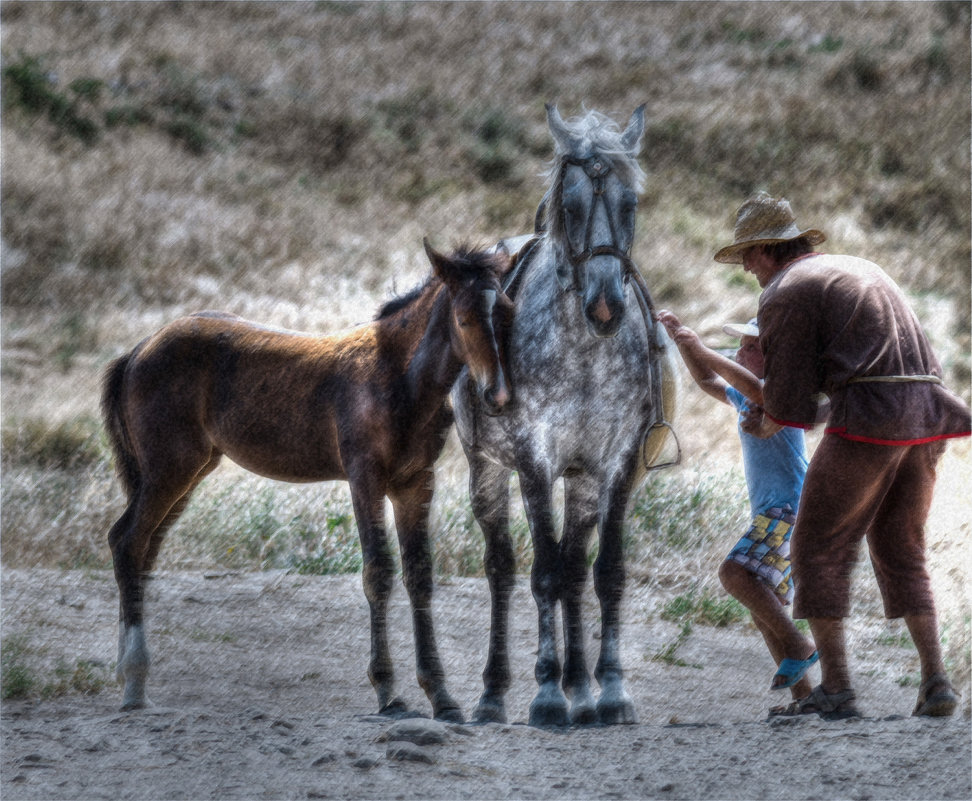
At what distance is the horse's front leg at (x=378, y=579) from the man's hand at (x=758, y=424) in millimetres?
1670

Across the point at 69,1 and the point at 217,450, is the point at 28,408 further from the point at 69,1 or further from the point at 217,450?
the point at 69,1

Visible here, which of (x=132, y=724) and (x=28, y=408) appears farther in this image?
(x=28, y=408)

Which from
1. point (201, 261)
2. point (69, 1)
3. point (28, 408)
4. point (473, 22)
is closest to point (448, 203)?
point (201, 261)

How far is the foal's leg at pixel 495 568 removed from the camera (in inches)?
211

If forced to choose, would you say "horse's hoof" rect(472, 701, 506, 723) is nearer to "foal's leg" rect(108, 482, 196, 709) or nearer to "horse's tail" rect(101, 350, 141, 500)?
"foal's leg" rect(108, 482, 196, 709)

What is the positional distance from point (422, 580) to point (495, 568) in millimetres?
382

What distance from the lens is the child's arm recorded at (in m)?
4.84

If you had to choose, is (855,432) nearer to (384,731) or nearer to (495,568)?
(495,568)

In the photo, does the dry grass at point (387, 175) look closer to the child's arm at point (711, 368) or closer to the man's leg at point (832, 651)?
the man's leg at point (832, 651)

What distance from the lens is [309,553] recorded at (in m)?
8.87

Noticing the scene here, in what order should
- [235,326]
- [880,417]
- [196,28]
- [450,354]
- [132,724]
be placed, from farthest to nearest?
[196,28], [235,326], [450,354], [132,724], [880,417]

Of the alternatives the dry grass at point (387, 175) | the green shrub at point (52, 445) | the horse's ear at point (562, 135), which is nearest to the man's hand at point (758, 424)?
the horse's ear at point (562, 135)

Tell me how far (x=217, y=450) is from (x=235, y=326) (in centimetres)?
68

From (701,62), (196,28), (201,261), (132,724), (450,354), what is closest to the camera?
(132,724)
